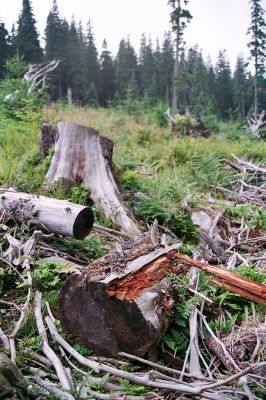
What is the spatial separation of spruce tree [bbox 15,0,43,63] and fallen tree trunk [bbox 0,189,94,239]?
3342 centimetres

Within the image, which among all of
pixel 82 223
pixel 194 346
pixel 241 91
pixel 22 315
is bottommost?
pixel 194 346

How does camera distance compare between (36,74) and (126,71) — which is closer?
(36,74)

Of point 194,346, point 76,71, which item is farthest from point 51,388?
point 76,71

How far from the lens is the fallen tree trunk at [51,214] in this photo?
3.90 meters

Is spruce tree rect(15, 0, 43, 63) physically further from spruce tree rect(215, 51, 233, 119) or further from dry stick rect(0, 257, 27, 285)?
dry stick rect(0, 257, 27, 285)

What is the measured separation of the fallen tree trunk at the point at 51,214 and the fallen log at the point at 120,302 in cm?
100

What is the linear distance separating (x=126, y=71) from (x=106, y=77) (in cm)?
283

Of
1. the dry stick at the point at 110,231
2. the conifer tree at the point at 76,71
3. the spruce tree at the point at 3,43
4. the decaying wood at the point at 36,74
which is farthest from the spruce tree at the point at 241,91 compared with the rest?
the dry stick at the point at 110,231

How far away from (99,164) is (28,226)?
1.82 metres

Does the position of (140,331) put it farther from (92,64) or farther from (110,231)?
(92,64)

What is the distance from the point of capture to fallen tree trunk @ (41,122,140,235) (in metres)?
5.09

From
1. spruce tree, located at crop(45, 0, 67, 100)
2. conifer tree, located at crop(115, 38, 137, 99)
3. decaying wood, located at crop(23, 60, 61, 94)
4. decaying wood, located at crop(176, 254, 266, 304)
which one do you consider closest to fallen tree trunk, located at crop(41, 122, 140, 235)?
decaying wood, located at crop(176, 254, 266, 304)

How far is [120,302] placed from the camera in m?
2.46

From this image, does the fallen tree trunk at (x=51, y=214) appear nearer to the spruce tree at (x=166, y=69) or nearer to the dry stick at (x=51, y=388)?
the dry stick at (x=51, y=388)
